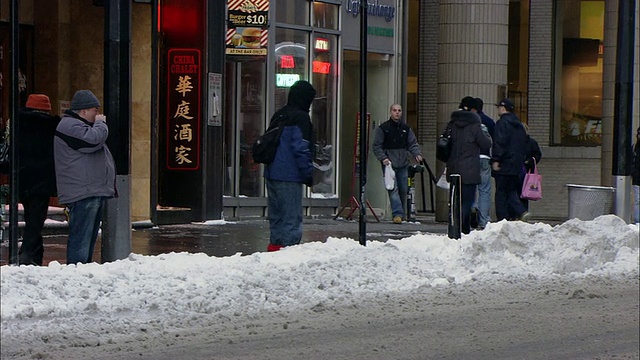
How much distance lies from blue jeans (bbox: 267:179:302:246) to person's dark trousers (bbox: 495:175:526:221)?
5.91m

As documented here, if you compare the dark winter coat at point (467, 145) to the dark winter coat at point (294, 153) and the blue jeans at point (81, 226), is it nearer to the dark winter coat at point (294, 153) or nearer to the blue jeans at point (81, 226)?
the dark winter coat at point (294, 153)

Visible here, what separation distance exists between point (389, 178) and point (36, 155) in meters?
9.12

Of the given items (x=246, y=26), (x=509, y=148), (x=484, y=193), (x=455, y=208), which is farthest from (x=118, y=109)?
(x=246, y=26)

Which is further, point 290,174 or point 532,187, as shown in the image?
point 532,187

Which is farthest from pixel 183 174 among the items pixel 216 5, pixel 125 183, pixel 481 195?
pixel 125 183

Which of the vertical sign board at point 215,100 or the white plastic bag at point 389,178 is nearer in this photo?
the vertical sign board at point 215,100

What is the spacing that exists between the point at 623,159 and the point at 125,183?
8169mm

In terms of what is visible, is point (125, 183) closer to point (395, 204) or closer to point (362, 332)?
point (362, 332)

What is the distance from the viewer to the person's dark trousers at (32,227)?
13375 millimetres

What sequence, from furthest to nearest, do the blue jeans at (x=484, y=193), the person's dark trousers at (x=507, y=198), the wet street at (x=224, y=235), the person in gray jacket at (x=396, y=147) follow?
the person in gray jacket at (x=396, y=147), the person's dark trousers at (x=507, y=198), the blue jeans at (x=484, y=193), the wet street at (x=224, y=235)

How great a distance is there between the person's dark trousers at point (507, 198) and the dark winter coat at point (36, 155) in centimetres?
769

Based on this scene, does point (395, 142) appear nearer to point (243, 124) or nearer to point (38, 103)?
point (243, 124)

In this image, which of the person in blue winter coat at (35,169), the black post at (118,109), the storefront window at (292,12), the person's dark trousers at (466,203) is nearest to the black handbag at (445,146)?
the person's dark trousers at (466,203)

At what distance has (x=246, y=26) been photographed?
2100 cm
